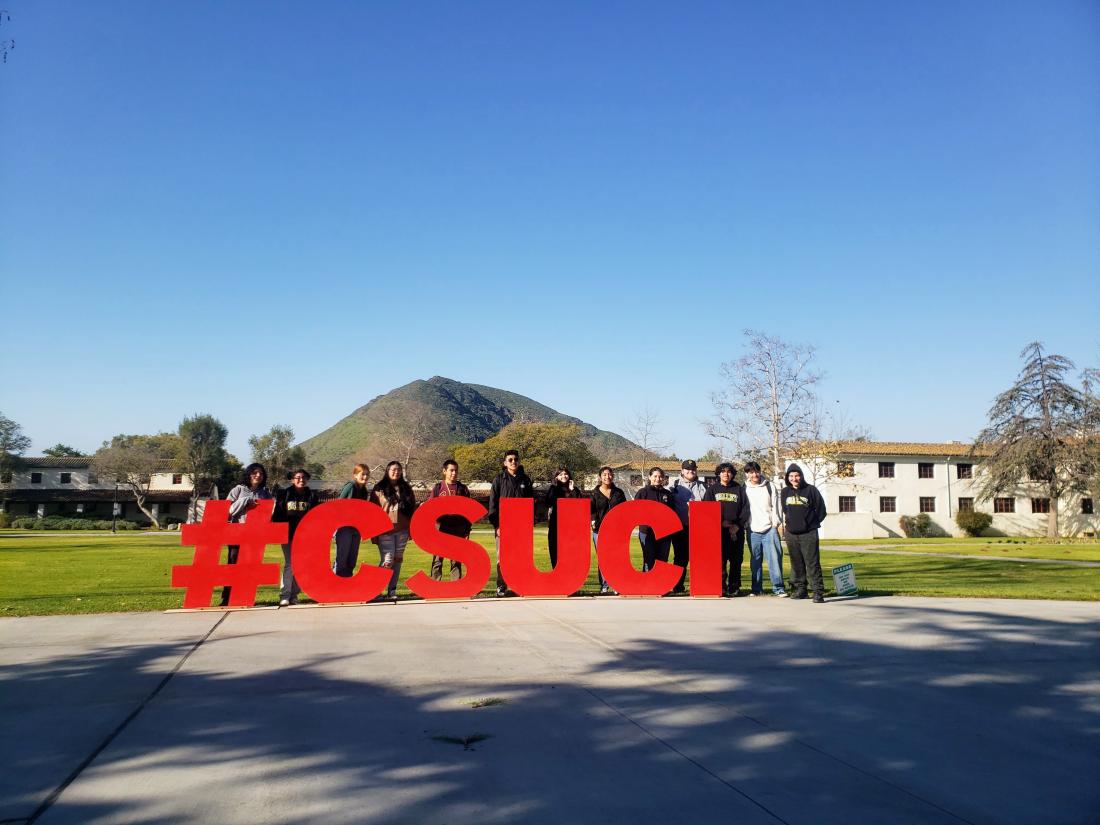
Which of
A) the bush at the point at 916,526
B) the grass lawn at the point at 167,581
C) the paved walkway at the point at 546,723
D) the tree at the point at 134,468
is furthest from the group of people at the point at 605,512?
the tree at the point at 134,468

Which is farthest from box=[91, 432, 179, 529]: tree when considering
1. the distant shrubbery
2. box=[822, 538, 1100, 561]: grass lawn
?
box=[822, 538, 1100, 561]: grass lawn

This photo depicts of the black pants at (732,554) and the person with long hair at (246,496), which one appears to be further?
the black pants at (732,554)

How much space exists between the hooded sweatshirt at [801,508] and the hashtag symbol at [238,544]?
6798mm

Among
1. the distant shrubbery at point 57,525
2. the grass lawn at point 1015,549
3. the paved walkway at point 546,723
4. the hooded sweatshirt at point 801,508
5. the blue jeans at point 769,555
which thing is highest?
the hooded sweatshirt at point 801,508

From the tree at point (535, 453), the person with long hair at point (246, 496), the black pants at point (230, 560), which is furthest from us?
the tree at point (535, 453)

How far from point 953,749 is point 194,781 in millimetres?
4044

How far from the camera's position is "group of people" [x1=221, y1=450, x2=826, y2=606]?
35.4ft

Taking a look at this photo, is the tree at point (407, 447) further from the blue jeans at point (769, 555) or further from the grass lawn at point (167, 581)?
the blue jeans at point (769, 555)

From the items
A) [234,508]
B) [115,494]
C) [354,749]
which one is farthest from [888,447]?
[115,494]

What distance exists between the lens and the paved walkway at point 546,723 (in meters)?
3.66

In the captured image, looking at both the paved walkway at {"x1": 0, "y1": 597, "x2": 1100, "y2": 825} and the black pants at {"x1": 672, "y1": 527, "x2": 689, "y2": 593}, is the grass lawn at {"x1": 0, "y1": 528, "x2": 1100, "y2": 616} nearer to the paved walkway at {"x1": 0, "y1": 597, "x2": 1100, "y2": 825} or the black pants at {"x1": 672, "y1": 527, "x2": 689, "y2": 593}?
the black pants at {"x1": 672, "y1": 527, "x2": 689, "y2": 593}

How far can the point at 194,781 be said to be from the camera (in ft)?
12.8

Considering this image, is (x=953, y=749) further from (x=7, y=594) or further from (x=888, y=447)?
(x=888, y=447)

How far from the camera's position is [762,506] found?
39.1 feet
